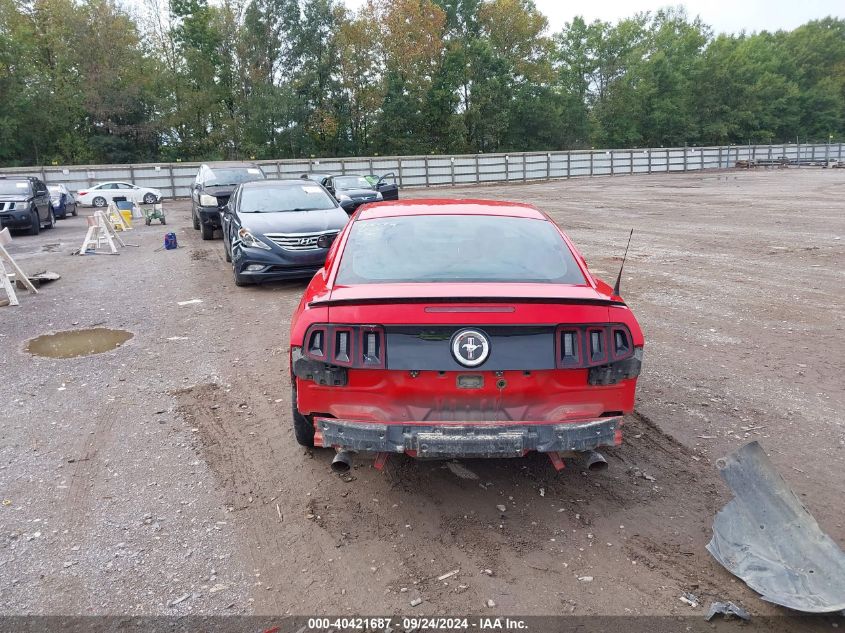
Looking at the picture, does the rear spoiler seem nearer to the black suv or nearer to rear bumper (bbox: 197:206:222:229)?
rear bumper (bbox: 197:206:222:229)

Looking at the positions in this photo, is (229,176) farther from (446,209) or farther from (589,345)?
(589,345)

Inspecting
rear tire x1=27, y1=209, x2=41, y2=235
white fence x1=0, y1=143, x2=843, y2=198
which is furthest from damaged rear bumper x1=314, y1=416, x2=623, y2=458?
white fence x1=0, y1=143, x2=843, y2=198

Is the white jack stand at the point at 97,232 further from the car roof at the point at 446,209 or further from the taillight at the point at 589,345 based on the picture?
the taillight at the point at 589,345

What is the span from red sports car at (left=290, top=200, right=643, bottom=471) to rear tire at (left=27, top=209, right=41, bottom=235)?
61.7 ft

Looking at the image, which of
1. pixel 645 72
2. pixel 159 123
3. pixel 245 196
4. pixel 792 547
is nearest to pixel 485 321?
pixel 792 547

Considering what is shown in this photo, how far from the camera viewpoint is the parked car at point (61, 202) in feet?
82.0

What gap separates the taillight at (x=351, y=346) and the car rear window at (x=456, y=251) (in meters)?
0.49

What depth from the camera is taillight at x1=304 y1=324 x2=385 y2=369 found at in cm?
342

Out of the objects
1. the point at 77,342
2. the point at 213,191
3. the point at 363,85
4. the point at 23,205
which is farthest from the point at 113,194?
the point at 363,85

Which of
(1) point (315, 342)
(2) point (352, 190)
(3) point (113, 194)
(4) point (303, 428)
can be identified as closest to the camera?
(1) point (315, 342)

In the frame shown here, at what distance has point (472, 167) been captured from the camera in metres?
45.0

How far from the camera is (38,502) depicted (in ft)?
12.8

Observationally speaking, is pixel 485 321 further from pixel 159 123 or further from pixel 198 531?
pixel 159 123

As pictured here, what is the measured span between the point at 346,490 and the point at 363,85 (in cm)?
5895
